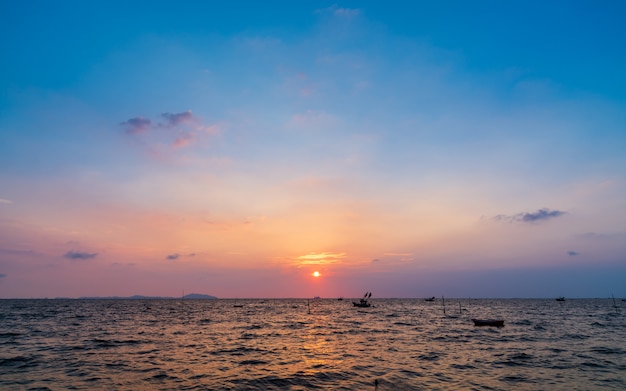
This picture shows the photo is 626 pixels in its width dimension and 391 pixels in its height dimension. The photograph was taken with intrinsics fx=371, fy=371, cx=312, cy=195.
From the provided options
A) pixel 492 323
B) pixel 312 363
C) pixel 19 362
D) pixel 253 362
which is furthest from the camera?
pixel 492 323

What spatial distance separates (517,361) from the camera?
112 feet

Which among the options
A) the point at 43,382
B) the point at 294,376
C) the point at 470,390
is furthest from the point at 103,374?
the point at 470,390

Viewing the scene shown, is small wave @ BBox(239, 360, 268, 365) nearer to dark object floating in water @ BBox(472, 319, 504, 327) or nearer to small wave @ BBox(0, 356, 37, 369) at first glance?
small wave @ BBox(0, 356, 37, 369)

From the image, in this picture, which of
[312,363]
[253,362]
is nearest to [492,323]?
[312,363]

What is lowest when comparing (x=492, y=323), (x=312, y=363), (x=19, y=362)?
(x=492, y=323)

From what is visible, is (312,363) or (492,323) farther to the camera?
(492,323)

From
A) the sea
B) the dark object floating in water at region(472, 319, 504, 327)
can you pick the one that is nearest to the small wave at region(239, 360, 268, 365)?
the sea

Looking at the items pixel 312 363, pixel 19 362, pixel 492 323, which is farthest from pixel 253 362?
pixel 492 323

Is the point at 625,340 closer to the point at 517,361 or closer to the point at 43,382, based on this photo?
the point at 517,361

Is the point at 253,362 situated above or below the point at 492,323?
A: above

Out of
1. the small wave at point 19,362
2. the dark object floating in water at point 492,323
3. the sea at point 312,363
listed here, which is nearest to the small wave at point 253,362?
the sea at point 312,363

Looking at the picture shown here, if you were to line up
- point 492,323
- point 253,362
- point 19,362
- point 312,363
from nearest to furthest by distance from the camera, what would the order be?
point 19,362
point 312,363
point 253,362
point 492,323

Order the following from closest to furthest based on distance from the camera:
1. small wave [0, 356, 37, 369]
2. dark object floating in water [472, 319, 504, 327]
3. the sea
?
the sea → small wave [0, 356, 37, 369] → dark object floating in water [472, 319, 504, 327]

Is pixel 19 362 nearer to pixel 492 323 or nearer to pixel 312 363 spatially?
pixel 312 363
